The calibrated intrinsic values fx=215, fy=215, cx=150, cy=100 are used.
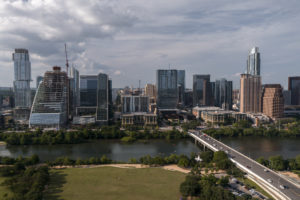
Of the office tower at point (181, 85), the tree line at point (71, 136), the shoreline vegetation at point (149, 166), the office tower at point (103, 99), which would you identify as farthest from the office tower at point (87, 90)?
the shoreline vegetation at point (149, 166)

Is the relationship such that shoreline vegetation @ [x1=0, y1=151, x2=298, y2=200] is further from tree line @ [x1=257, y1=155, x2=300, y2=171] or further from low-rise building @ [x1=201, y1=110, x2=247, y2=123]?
low-rise building @ [x1=201, y1=110, x2=247, y2=123]

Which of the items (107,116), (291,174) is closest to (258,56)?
(107,116)

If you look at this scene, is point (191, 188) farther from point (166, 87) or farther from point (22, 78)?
point (22, 78)

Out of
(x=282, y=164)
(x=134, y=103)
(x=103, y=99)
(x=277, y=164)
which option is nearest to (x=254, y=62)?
(x=134, y=103)

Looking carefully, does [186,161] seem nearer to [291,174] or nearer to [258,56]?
[291,174]

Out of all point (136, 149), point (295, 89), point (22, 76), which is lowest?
point (136, 149)
